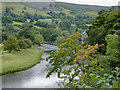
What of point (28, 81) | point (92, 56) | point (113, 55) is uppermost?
point (113, 55)

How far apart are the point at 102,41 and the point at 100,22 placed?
25.1 feet

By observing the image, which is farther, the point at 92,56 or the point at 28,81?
the point at 28,81

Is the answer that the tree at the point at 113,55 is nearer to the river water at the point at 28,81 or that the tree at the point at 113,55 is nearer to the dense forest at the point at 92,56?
the dense forest at the point at 92,56

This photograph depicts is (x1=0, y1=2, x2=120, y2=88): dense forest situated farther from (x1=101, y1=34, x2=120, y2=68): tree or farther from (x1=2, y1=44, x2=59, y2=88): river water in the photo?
(x1=2, y1=44, x2=59, y2=88): river water

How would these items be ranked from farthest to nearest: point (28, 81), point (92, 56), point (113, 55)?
point (28, 81) → point (92, 56) → point (113, 55)

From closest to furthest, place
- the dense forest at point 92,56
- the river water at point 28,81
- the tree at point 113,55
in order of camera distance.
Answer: the dense forest at point 92,56, the tree at point 113,55, the river water at point 28,81

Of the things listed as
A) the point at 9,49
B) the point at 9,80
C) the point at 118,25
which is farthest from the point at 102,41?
the point at 9,49

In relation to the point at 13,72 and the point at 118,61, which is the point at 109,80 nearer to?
the point at 118,61

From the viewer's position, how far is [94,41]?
30.4 m

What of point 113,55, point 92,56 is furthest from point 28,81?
point 113,55

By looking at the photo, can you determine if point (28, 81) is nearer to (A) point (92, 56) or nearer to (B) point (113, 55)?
(A) point (92, 56)

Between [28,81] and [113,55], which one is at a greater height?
[113,55]

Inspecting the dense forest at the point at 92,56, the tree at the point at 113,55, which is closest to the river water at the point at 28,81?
the dense forest at the point at 92,56

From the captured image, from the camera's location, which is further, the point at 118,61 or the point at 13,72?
the point at 13,72
